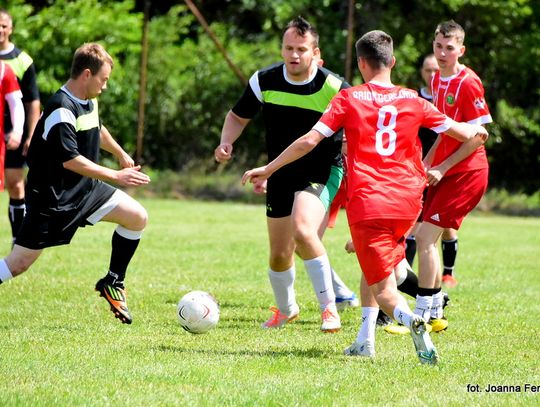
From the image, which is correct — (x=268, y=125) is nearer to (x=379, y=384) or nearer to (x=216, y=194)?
(x=379, y=384)

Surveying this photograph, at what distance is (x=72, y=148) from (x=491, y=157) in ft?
50.1

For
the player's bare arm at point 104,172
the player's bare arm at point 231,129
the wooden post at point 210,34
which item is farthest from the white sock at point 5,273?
the wooden post at point 210,34

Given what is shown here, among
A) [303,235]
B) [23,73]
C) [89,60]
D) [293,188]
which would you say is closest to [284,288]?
[303,235]

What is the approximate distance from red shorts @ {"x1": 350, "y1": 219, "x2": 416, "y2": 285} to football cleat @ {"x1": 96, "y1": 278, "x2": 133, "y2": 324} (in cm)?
205

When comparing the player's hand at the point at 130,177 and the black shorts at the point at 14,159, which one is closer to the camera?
the player's hand at the point at 130,177

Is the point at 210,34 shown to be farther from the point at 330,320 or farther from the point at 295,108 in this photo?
the point at 330,320

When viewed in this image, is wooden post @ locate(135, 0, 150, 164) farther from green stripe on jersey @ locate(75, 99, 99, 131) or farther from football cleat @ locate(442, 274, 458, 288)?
green stripe on jersey @ locate(75, 99, 99, 131)

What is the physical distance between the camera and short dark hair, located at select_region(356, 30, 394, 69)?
6.01m

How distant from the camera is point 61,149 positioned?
6.73 metres

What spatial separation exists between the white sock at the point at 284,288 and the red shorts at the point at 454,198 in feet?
3.52

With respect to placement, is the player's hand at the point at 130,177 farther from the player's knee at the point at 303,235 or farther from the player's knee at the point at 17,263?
the player's knee at the point at 303,235

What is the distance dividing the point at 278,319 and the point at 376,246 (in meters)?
1.73

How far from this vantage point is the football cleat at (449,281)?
9922 mm

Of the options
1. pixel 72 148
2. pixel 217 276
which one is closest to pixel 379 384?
pixel 72 148
